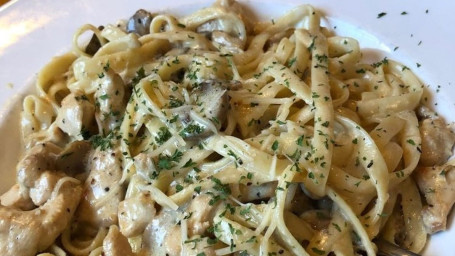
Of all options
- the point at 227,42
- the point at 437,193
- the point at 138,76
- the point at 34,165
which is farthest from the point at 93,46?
the point at 437,193

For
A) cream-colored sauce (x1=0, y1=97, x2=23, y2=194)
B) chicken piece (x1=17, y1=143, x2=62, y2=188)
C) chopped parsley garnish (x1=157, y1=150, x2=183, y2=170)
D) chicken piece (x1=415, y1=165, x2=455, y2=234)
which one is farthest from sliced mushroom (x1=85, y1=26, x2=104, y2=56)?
chicken piece (x1=415, y1=165, x2=455, y2=234)

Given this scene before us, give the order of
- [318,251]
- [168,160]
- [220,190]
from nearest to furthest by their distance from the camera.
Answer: [318,251] < [220,190] < [168,160]

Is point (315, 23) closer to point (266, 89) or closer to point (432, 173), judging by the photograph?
point (266, 89)

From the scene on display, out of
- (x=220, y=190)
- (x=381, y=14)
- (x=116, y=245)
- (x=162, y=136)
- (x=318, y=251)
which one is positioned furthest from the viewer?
(x=381, y=14)

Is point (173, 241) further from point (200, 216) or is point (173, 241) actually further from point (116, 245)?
point (116, 245)

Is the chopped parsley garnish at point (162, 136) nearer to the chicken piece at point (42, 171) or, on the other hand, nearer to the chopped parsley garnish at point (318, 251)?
the chicken piece at point (42, 171)

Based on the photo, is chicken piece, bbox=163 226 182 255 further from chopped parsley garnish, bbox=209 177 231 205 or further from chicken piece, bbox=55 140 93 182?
chicken piece, bbox=55 140 93 182
